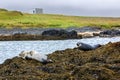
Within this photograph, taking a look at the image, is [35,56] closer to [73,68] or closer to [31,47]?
[73,68]

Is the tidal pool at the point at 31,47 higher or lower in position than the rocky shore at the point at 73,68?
lower

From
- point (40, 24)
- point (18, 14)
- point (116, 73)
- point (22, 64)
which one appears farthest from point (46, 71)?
point (18, 14)

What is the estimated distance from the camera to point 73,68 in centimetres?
1800

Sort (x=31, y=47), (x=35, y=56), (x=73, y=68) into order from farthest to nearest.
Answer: (x=31, y=47) < (x=35, y=56) < (x=73, y=68)

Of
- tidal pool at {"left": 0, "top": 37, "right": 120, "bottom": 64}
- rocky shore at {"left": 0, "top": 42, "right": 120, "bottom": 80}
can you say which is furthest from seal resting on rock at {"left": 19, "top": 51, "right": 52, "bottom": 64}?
tidal pool at {"left": 0, "top": 37, "right": 120, "bottom": 64}

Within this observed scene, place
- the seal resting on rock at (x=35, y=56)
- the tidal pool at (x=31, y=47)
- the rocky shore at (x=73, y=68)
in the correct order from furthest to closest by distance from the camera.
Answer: the tidal pool at (x=31, y=47)
the seal resting on rock at (x=35, y=56)
the rocky shore at (x=73, y=68)

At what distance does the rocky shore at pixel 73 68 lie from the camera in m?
16.1

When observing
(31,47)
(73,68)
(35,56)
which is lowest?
(31,47)

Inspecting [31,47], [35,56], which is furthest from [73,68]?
[31,47]

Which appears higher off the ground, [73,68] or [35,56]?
[73,68]

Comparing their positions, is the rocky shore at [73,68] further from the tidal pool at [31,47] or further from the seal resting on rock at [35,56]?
the tidal pool at [31,47]

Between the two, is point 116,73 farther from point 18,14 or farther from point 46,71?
point 18,14

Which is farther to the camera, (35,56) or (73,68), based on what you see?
(35,56)

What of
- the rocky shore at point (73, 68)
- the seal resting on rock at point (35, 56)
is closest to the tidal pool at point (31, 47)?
the seal resting on rock at point (35, 56)
